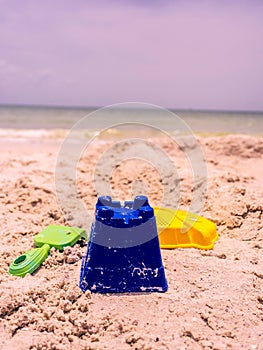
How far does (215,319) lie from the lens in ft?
4.96

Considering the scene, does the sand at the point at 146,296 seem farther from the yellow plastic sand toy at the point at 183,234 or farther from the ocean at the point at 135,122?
the ocean at the point at 135,122

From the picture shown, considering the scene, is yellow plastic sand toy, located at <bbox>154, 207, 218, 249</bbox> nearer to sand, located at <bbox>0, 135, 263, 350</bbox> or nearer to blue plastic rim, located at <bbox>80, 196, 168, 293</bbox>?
sand, located at <bbox>0, 135, 263, 350</bbox>

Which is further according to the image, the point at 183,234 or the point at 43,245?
the point at 183,234

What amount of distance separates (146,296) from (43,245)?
2.44 ft

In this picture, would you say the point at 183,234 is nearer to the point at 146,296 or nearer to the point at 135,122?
the point at 146,296

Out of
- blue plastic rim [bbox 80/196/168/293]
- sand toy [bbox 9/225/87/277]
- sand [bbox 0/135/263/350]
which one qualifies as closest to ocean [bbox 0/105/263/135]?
sand [bbox 0/135/263/350]

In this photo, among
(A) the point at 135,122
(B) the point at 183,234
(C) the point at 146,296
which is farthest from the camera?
(A) the point at 135,122

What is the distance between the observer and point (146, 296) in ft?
5.43

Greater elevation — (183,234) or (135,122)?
(183,234)

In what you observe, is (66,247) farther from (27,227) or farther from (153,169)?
(153,169)

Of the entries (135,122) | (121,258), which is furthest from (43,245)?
(135,122)

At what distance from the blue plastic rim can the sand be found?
0.05m

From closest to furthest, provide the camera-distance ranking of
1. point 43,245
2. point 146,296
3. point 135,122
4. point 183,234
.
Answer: point 146,296, point 43,245, point 183,234, point 135,122

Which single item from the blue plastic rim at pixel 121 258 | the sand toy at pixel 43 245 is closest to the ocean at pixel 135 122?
the sand toy at pixel 43 245
